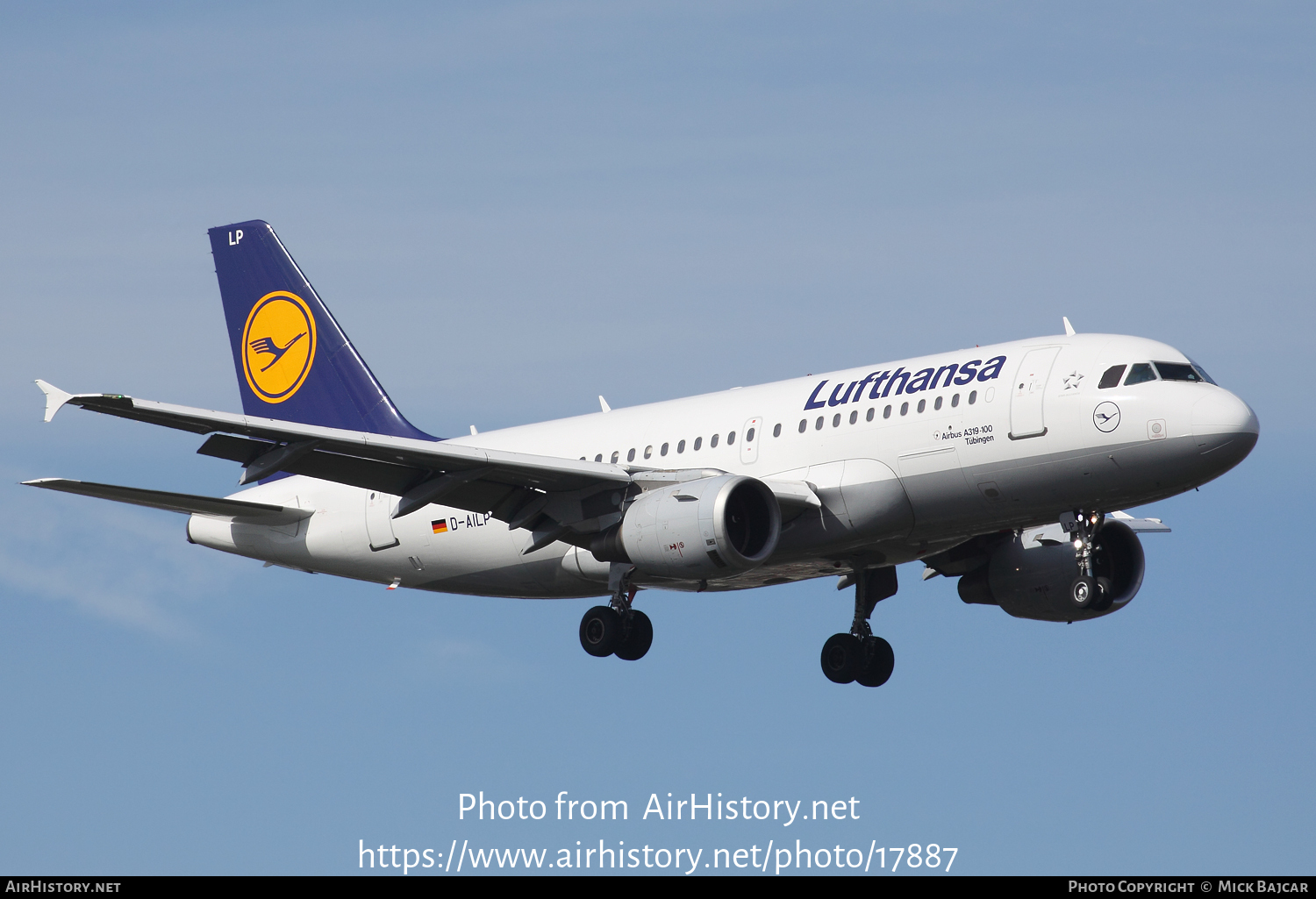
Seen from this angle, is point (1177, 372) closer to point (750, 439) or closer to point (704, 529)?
point (750, 439)

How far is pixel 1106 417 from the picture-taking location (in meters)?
30.5

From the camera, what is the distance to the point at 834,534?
1293 inches

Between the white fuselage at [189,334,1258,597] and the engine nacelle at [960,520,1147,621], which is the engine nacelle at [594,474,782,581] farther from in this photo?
the engine nacelle at [960,520,1147,621]

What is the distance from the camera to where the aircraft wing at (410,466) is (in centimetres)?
2992

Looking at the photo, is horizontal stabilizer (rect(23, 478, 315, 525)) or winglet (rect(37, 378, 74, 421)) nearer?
winglet (rect(37, 378, 74, 421))

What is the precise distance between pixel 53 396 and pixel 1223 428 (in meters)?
19.4

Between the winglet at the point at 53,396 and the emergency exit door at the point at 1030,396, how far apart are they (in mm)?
16028

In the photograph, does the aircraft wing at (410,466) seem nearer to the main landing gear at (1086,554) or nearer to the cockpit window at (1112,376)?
the main landing gear at (1086,554)

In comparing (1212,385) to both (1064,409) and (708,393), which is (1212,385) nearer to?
(1064,409)

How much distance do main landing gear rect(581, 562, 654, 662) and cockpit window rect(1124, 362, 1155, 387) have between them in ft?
34.4

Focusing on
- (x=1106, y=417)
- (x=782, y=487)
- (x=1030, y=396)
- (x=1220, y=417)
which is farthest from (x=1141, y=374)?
(x=782, y=487)

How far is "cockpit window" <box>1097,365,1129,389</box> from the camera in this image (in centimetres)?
3077

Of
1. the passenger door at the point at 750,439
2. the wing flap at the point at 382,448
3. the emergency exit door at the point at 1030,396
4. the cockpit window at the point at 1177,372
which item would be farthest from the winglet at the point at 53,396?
the cockpit window at the point at 1177,372

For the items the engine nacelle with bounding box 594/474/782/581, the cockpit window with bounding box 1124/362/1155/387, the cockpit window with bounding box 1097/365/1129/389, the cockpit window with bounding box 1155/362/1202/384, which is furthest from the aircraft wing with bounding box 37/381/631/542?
the cockpit window with bounding box 1155/362/1202/384
